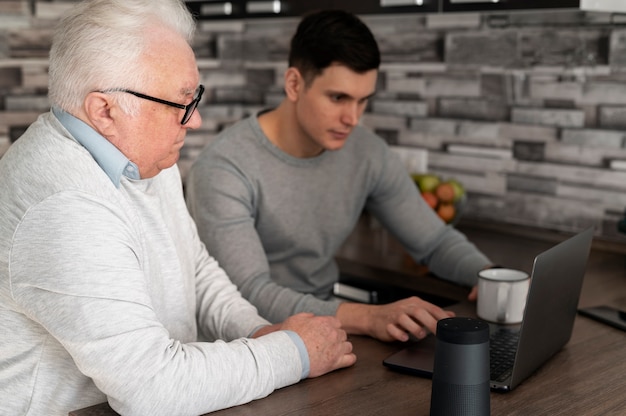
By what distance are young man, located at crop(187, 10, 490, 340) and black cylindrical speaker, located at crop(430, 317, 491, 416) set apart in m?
0.55

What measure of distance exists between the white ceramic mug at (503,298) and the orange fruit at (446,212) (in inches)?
28.9

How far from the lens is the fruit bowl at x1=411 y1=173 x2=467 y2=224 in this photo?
2572 mm

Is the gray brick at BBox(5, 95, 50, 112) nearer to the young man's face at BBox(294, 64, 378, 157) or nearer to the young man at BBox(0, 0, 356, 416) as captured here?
the young man's face at BBox(294, 64, 378, 157)

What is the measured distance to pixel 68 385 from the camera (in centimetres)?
Answer: 145

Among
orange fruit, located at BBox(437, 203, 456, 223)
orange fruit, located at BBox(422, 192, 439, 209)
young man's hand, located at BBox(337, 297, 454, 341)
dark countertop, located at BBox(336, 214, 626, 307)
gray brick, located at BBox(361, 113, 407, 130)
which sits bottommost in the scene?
dark countertop, located at BBox(336, 214, 626, 307)

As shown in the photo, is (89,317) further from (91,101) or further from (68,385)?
(91,101)

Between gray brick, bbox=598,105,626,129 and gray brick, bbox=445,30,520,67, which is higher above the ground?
gray brick, bbox=445,30,520,67

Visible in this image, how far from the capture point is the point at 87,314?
1268mm

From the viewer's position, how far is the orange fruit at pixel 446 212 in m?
2.56

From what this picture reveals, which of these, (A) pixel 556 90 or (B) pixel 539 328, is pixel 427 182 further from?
(B) pixel 539 328

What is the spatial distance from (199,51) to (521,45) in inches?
58.3

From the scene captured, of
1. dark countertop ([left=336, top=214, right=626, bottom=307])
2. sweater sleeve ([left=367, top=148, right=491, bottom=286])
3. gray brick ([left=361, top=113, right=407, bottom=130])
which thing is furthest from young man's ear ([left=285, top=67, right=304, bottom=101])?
gray brick ([left=361, top=113, right=407, bottom=130])

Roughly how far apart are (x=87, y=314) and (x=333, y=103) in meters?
1.02

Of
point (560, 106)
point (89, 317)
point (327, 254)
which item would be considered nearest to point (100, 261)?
point (89, 317)
